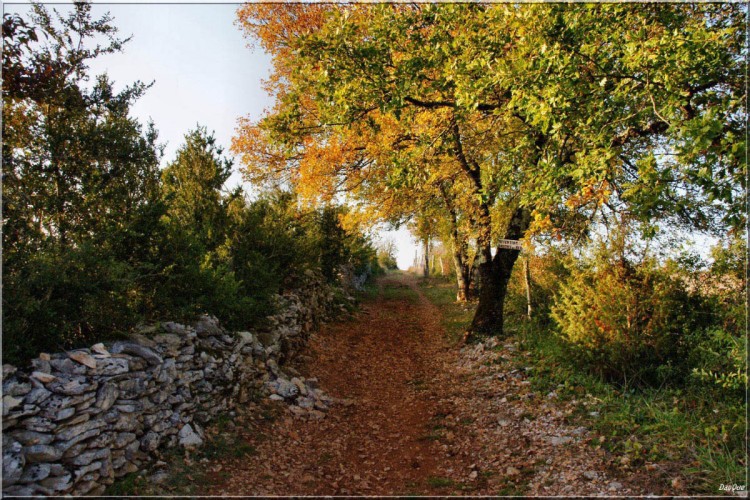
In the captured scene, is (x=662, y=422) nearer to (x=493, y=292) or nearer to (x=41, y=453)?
(x=493, y=292)

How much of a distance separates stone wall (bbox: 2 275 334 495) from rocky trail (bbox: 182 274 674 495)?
69cm

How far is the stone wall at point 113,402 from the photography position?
3961mm

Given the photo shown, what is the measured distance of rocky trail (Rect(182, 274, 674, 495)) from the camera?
5.28 m

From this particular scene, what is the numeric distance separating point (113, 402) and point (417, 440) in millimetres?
4790

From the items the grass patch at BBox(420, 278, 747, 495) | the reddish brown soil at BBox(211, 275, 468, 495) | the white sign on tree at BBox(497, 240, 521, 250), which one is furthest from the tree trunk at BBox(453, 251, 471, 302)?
the grass patch at BBox(420, 278, 747, 495)

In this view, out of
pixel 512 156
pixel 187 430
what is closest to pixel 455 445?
pixel 187 430

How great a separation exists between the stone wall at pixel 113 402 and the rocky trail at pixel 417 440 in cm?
69

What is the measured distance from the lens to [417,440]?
274 inches

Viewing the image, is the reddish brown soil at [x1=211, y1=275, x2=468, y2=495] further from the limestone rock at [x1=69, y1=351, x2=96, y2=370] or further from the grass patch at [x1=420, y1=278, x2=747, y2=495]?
the limestone rock at [x1=69, y1=351, x2=96, y2=370]

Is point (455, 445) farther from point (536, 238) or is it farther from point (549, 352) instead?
point (536, 238)

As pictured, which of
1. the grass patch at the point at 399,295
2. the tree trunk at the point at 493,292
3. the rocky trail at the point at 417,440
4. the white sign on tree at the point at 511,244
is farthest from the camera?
the grass patch at the point at 399,295

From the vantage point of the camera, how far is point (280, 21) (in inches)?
503

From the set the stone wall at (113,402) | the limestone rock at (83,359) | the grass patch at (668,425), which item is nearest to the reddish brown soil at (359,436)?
the stone wall at (113,402)

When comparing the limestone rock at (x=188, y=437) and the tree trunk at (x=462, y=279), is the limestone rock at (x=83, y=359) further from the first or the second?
the tree trunk at (x=462, y=279)
